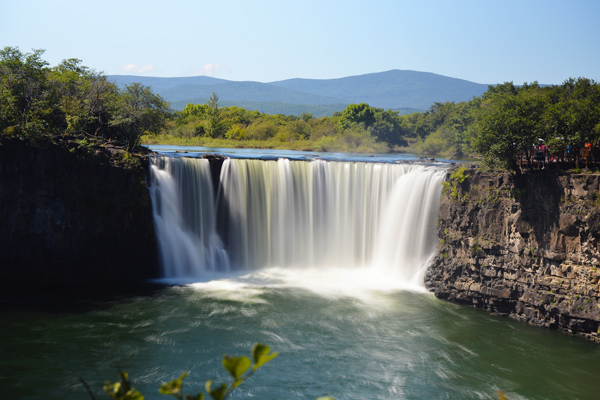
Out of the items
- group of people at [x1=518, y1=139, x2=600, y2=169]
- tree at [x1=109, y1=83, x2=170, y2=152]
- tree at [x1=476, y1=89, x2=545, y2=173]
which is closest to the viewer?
group of people at [x1=518, y1=139, x2=600, y2=169]

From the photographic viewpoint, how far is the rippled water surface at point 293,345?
14875mm

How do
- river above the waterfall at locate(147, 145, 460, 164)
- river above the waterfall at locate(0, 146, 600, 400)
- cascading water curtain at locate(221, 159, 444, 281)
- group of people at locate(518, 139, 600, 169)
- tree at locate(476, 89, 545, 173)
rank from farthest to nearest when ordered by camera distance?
river above the waterfall at locate(147, 145, 460, 164)
cascading water curtain at locate(221, 159, 444, 281)
tree at locate(476, 89, 545, 173)
group of people at locate(518, 139, 600, 169)
river above the waterfall at locate(0, 146, 600, 400)

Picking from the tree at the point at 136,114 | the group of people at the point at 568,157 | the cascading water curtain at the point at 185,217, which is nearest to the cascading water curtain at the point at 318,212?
the cascading water curtain at the point at 185,217

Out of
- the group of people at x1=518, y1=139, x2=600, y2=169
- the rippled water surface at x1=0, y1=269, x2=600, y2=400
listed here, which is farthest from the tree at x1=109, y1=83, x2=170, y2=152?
the group of people at x1=518, y1=139, x2=600, y2=169

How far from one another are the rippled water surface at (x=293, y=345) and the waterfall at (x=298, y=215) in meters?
2.98

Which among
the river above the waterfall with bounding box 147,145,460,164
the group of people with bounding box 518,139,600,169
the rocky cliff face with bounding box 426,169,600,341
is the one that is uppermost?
the group of people with bounding box 518,139,600,169

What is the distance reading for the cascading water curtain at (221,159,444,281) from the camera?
2603cm

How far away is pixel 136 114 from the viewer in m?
26.9

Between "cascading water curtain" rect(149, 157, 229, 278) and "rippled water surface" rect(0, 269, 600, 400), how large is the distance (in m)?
2.46

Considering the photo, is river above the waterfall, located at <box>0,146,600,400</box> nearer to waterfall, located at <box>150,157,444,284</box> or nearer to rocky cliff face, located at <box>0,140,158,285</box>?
waterfall, located at <box>150,157,444,284</box>

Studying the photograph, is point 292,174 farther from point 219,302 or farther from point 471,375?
point 471,375

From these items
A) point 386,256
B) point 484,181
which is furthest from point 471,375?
point 386,256

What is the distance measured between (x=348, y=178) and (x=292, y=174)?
2878mm

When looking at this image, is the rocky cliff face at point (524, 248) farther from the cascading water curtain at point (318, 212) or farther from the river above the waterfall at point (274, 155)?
the river above the waterfall at point (274, 155)
